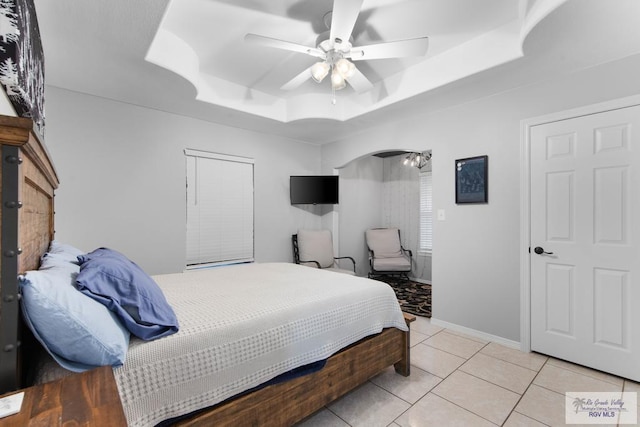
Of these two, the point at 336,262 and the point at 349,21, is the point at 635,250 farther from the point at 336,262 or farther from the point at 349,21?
the point at 336,262

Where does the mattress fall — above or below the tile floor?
above

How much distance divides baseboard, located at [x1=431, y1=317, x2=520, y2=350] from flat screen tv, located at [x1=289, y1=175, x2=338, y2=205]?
225cm

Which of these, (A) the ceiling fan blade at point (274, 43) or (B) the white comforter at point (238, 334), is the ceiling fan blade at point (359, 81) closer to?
(A) the ceiling fan blade at point (274, 43)

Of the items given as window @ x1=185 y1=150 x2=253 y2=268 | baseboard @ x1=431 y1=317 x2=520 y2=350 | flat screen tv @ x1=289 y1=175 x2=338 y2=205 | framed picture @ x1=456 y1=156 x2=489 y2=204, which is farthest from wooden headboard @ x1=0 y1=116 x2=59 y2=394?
flat screen tv @ x1=289 y1=175 x2=338 y2=205

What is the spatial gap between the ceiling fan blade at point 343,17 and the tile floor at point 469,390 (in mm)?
2516

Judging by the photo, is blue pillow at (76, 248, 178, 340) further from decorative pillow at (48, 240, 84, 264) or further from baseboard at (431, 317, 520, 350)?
baseboard at (431, 317, 520, 350)

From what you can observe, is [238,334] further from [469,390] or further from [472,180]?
[472,180]

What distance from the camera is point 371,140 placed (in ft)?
13.6

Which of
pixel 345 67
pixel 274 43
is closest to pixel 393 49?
pixel 345 67

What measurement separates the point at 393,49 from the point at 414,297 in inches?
141

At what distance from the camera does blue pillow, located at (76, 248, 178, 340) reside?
115 cm

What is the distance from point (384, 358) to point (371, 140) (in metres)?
2.91

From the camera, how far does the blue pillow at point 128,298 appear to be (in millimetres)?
1154

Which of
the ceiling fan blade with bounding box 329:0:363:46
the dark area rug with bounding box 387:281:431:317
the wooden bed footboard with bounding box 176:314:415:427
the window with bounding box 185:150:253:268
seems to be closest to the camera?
the wooden bed footboard with bounding box 176:314:415:427
